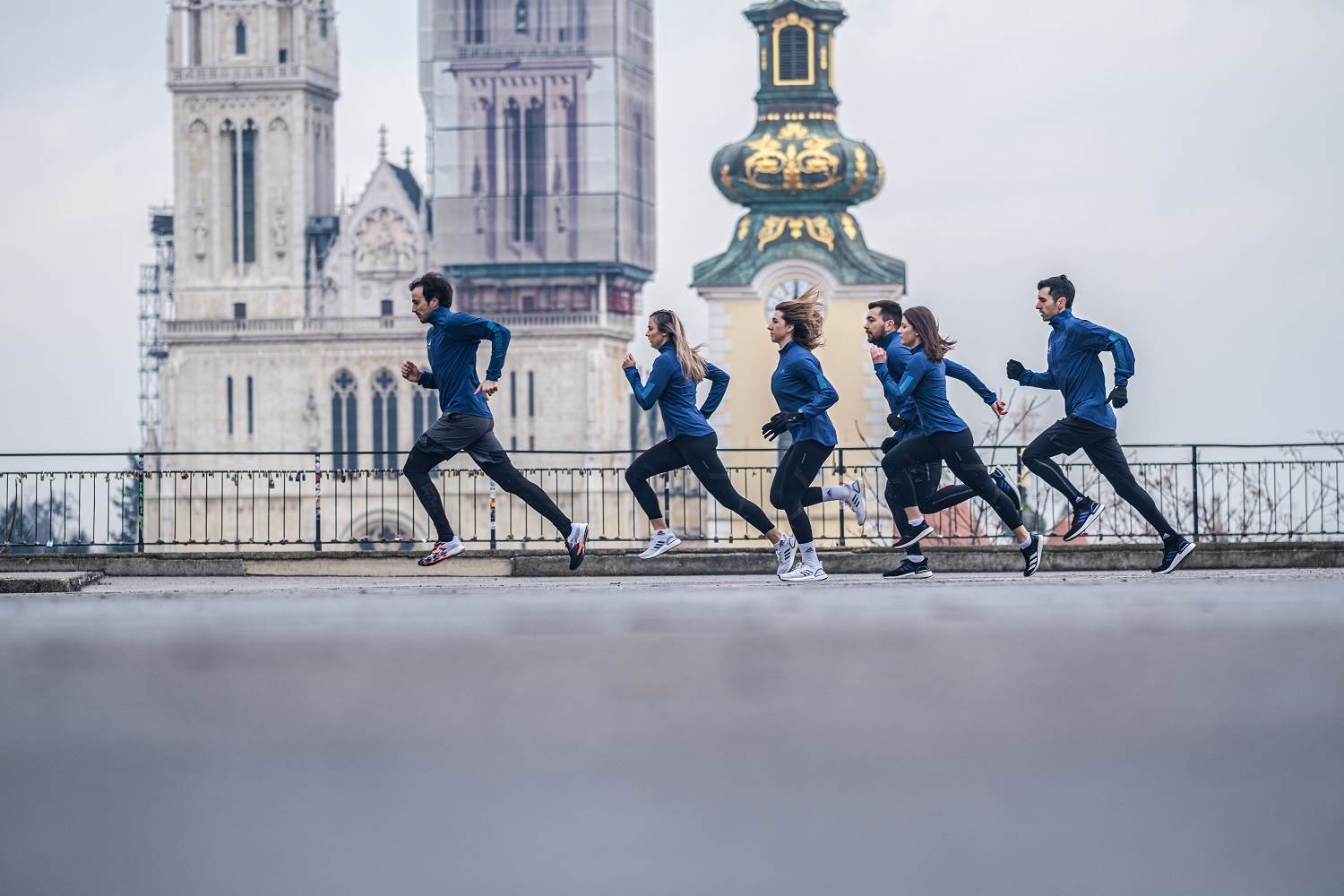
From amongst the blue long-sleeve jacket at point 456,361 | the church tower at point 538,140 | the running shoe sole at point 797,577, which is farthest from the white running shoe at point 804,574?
the church tower at point 538,140

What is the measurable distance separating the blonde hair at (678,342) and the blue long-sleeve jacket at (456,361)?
92cm

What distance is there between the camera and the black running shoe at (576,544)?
1400 centimetres

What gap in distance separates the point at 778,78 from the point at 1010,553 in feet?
168

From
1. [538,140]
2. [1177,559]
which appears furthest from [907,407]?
[538,140]

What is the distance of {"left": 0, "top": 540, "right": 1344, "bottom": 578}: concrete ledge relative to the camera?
18375 millimetres

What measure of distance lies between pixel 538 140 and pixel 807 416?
100039 mm

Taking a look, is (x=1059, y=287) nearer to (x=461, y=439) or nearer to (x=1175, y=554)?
(x=1175, y=554)

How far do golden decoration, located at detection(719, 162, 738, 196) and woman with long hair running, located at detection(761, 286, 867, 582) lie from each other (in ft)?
169

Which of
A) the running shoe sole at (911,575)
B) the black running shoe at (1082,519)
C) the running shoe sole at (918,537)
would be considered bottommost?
the running shoe sole at (911,575)

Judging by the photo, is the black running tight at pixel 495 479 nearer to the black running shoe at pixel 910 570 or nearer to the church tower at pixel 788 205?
the black running shoe at pixel 910 570

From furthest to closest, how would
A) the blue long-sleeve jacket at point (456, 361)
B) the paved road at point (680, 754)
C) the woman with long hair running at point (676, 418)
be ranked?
1. the woman with long hair running at point (676, 418)
2. the blue long-sleeve jacket at point (456, 361)
3. the paved road at point (680, 754)

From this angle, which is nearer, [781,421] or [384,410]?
[781,421]

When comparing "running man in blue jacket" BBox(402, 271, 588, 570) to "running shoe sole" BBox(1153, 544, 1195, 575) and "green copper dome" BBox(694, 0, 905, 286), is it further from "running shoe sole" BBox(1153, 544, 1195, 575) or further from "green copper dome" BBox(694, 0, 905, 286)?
"green copper dome" BBox(694, 0, 905, 286)

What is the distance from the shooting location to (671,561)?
18812 mm
